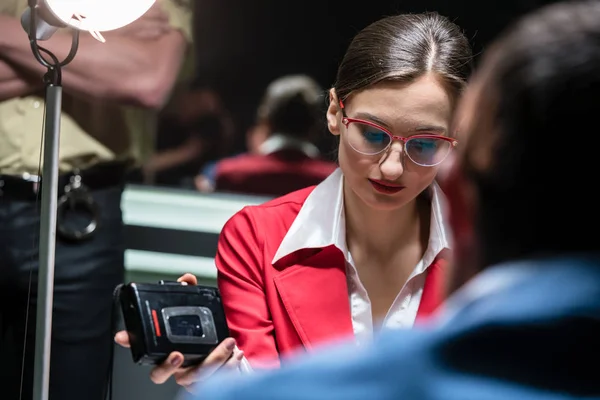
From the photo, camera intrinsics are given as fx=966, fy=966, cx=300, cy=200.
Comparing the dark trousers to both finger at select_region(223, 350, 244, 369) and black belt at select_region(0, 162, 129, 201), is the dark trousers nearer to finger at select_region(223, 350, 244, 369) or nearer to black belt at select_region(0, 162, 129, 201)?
black belt at select_region(0, 162, 129, 201)

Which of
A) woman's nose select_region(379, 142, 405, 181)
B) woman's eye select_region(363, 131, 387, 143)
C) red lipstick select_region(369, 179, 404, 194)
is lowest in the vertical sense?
red lipstick select_region(369, 179, 404, 194)

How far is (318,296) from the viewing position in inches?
75.8

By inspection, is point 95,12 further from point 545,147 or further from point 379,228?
point 545,147

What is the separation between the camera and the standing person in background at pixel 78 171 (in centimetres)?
215

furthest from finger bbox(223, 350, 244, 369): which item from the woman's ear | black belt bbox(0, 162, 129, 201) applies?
black belt bbox(0, 162, 129, 201)

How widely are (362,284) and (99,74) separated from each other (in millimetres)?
824

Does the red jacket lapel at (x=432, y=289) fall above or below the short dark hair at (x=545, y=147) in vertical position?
below

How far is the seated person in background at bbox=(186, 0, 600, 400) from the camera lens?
72 centimetres

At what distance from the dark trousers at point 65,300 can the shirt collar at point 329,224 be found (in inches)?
20.4

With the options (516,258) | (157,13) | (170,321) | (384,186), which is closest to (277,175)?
(157,13)

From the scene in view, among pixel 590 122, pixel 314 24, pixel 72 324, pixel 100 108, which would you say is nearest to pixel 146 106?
pixel 100 108

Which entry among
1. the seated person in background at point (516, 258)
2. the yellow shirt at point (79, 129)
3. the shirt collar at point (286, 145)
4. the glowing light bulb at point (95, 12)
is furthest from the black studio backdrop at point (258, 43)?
the seated person in background at point (516, 258)

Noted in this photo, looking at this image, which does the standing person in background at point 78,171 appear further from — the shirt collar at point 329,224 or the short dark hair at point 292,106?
the short dark hair at point 292,106

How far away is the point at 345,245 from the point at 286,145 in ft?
5.22
